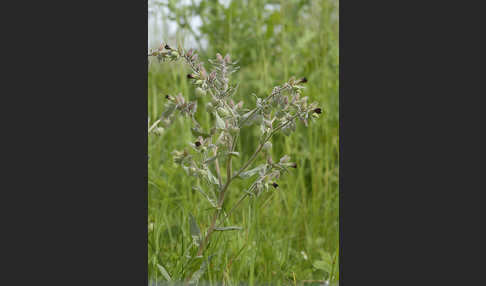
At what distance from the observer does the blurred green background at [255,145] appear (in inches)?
70.4

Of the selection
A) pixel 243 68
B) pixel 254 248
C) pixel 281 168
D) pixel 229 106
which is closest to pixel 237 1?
pixel 243 68

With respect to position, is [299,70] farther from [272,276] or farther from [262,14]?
[272,276]

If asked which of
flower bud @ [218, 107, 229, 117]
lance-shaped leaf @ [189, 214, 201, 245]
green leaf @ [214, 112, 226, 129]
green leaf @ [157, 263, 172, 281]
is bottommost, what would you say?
green leaf @ [157, 263, 172, 281]

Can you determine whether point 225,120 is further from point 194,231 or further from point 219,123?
point 194,231

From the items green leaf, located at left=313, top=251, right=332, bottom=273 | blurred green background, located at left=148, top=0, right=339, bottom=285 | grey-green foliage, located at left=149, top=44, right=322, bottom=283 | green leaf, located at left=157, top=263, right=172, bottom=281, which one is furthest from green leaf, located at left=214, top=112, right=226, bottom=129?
green leaf, located at left=313, top=251, right=332, bottom=273

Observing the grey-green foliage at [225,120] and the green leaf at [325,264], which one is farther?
the green leaf at [325,264]

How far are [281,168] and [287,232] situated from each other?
0.55 m

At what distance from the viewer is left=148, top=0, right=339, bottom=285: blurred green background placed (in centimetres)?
179

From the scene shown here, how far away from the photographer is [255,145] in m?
2.04

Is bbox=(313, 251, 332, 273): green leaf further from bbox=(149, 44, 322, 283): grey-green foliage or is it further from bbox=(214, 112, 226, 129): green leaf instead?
bbox=(214, 112, 226, 129): green leaf

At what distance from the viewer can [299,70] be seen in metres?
2.44

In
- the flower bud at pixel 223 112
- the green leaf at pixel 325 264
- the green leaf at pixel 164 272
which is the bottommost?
the green leaf at pixel 325 264

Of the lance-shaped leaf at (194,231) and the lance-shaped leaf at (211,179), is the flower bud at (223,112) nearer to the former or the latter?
the lance-shaped leaf at (211,179)

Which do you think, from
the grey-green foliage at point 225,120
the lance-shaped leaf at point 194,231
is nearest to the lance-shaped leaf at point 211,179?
the grey-green foliage at point 225,120
